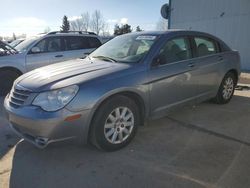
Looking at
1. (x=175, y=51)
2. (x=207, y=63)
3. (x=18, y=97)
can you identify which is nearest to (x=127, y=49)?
(x=175, y=51)

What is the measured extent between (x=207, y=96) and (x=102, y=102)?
257 centimetres

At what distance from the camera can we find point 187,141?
385cm

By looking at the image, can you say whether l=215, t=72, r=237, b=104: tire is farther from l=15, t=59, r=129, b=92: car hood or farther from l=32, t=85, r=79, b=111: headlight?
l=32, t=85, r=79, b=111: headlight

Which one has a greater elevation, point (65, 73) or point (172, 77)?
point (65, 73)

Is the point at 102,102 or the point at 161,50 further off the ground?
the point at 161,50

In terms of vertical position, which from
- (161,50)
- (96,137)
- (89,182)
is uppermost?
(161,50)

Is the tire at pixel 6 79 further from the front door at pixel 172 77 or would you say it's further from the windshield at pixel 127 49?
the front door at pixel 172 77

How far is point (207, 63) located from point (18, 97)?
329 centimetres

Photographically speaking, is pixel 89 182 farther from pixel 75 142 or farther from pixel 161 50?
pixel 161 50

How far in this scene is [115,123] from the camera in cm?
346

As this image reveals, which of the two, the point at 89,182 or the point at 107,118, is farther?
the point at 107,118

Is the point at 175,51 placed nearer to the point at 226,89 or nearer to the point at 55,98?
the point at 226,89

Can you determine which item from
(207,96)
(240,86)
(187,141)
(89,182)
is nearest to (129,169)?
(89,182)

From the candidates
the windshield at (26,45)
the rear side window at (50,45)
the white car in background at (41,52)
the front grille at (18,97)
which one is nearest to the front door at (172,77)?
the front grille at (18,97)
